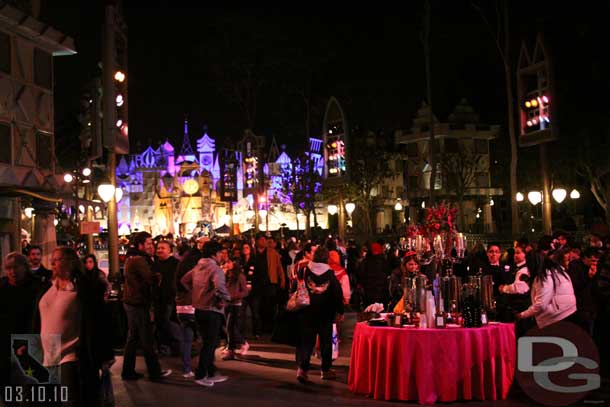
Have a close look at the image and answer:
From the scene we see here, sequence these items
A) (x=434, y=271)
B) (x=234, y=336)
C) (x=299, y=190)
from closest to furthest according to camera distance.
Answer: (x=434, y=271), (x=234, y=336), (x=299, y=190)

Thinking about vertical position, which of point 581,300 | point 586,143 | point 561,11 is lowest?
point 581,300

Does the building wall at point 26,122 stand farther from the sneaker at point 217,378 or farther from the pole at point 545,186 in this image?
the pole at point 545,186

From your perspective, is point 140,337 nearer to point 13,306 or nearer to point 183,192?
point 13,306

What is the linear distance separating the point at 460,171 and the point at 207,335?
1502 inches

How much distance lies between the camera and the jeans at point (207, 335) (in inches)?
397

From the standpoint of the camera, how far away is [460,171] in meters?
46.5

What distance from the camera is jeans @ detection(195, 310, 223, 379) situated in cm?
1009

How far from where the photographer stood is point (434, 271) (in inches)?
399

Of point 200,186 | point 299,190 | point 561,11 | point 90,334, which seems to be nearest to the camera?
point 90,334

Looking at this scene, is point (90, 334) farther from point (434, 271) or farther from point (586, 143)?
point (586, 143)

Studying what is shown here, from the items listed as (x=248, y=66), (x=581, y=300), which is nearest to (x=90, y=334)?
(x=581, y=300)

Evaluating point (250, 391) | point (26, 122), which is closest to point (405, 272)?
point (250, 391)

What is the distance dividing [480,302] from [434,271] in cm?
129

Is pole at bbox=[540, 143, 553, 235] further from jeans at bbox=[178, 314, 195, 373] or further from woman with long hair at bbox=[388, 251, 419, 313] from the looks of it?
jeans at bbox=[178, 314, 195, 373]
